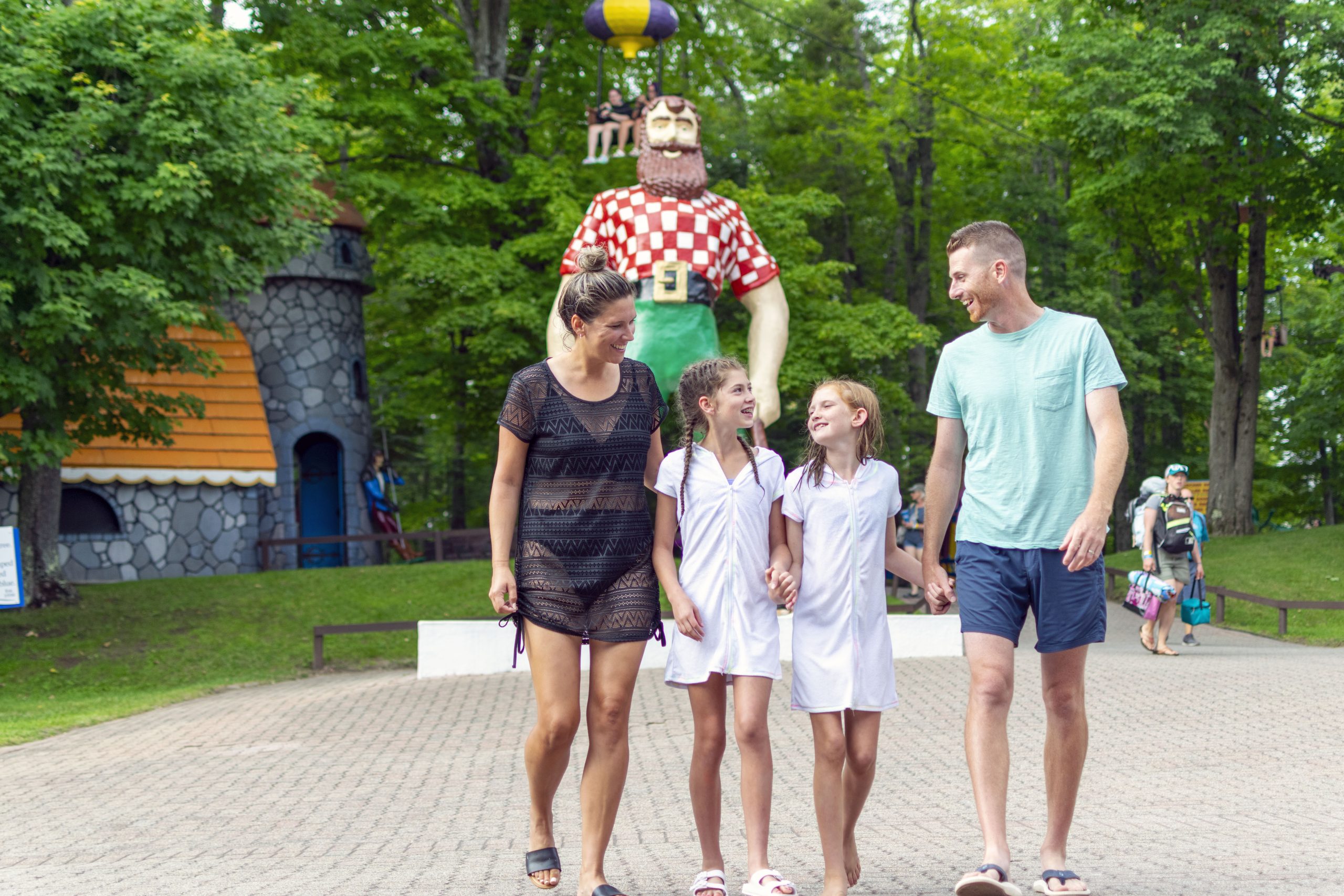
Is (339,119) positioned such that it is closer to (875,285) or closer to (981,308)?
(875,285)

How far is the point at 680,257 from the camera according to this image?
1048cm

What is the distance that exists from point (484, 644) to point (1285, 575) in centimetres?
1200

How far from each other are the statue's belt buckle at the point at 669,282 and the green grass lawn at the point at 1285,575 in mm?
8417

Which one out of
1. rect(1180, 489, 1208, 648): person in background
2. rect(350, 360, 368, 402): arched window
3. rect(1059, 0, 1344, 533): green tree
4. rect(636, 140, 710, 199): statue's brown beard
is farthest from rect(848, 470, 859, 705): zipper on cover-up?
rect(350, 360, 368, 402): arched window

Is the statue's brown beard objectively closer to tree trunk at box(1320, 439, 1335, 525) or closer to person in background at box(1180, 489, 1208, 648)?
person in background at box(1180, 489, 1208, 648)

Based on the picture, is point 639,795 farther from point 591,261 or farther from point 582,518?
point 591,261

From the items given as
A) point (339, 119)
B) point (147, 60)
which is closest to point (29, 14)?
point (147, 60)

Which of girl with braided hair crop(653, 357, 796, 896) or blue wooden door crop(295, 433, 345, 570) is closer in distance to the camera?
girl with braided hair crop(653, 357, 796, 896)

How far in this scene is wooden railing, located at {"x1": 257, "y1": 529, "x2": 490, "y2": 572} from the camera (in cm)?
2184

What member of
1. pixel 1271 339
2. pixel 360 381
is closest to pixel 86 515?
pixel 360 381

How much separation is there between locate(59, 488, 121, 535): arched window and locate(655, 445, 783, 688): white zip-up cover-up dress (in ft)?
59.7

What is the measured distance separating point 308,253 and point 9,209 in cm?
895

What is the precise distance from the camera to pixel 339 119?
21953 millimetres

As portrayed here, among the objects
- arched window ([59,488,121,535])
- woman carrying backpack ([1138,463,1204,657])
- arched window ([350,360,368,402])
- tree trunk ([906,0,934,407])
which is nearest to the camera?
woman carrying backpack ([1138,463,1204,657])
